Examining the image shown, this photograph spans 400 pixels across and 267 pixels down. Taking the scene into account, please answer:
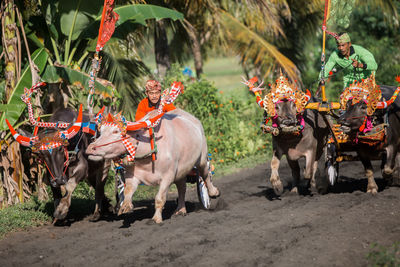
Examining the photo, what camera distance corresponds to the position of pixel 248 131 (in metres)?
14.4

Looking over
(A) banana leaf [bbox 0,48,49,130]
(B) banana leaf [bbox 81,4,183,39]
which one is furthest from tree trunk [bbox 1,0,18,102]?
(B) banana leaf [bbox 81,4,183,39]

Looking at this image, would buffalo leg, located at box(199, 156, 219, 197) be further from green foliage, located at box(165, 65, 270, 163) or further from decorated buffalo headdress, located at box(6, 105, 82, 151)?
green foliage, located at box(165, 65, 270, 163)

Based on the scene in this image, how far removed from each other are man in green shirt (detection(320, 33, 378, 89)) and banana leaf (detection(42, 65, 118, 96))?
4026 mm

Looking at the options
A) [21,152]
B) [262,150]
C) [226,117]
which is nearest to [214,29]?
[226,117]

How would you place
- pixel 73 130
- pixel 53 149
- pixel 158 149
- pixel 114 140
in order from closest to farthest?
pixel 114 140 → pixel 158 149 → pixel 53 149 → pixel 73 130

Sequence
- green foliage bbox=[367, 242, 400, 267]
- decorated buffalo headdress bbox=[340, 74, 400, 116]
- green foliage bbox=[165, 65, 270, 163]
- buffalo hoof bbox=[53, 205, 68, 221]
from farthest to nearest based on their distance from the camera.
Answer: green foliage bbox=[165, 65, 270, 163] < decorated buffalo headdress bbox=[340, 74, 400, 116] < buffalo hoof bbox=[53, 205, 68, 221] < green foliage bbox=[367, 242, 400, 267]

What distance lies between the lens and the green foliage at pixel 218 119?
45.1 ft

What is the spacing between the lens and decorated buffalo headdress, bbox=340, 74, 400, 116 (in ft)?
26.9

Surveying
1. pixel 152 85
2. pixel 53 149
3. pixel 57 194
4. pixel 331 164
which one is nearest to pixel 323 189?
pixel 331 164

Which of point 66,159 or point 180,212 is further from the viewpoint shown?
point 180,212

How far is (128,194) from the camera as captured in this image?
7344mm

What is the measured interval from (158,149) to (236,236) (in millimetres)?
1636

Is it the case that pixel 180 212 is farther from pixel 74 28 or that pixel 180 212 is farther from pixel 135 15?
pixel 74 28

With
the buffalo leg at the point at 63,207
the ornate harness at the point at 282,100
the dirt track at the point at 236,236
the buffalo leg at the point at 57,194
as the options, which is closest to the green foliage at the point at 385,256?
the dirt track at the point at 236,236
